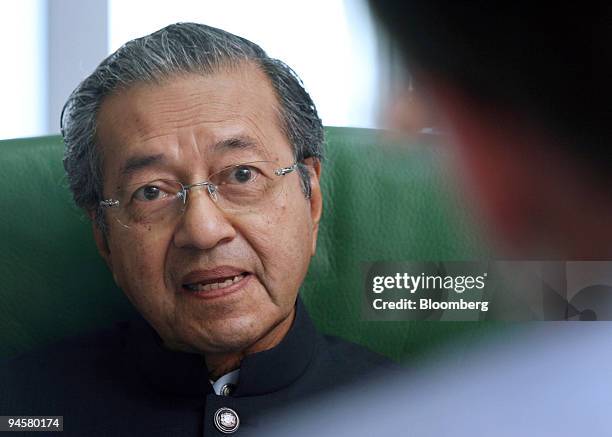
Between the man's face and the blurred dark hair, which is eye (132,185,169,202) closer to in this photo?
the man's face

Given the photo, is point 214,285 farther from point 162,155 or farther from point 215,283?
point 162,155

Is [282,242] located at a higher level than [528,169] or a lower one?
lower

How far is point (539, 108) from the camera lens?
3.55 feet

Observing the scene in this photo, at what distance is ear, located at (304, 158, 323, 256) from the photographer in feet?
3.43

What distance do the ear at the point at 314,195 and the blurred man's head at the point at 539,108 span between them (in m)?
0.16

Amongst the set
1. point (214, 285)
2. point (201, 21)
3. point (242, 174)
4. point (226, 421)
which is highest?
point (201, 21)

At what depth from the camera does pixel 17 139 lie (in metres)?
1.19

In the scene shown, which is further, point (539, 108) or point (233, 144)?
point (539, 108)

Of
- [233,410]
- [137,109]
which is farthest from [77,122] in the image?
[233,410]

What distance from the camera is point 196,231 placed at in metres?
0.94

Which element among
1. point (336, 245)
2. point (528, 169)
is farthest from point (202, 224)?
point (528, 169)

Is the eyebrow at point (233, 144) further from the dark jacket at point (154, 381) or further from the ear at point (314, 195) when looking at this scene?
the dark jacket at point (154, 381)

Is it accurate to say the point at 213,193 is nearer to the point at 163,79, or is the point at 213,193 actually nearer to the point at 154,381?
the point at 163,79

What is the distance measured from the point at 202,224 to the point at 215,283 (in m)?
0.07
